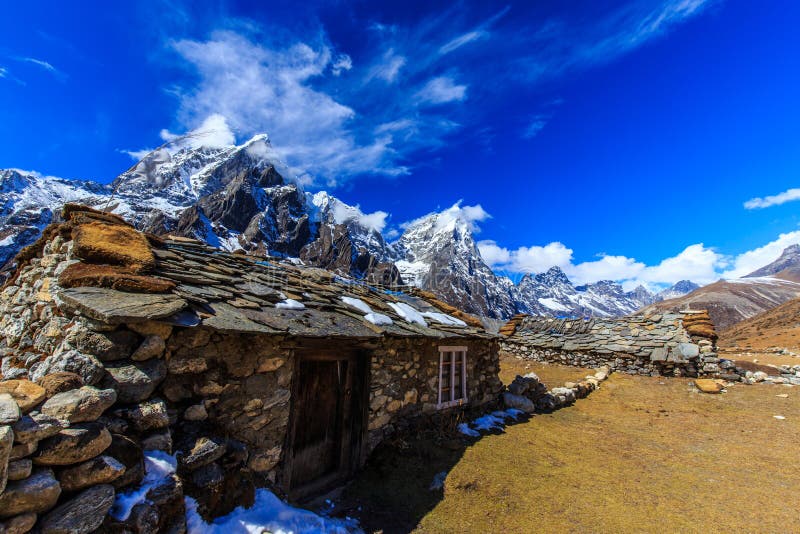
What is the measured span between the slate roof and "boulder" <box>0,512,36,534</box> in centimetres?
150

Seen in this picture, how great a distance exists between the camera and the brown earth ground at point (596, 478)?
5039 millimetres

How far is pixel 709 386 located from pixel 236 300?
16245mm

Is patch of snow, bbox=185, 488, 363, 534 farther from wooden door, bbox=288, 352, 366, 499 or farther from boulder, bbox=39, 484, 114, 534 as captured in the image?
wooden door, bbox=288, 352, 366, 499

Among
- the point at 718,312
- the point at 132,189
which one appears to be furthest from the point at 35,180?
the point at 718,312

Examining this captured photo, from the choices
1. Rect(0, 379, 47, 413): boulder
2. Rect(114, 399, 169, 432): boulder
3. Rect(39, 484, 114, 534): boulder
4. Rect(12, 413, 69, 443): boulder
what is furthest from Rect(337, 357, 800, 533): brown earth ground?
Rect(0, 379, 47, 413): boulder

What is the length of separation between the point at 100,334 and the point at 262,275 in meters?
3.95

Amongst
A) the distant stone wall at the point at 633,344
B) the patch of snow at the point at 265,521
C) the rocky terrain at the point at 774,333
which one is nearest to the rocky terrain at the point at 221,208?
the distant stone wall at the point at 633,344

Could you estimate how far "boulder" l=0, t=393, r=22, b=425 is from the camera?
2.09 metres

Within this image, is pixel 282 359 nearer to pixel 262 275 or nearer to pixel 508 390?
pixel 262 275

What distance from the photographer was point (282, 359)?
200 inches

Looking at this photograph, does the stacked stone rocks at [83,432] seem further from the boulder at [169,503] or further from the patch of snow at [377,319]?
the patch of snow at [377,319]

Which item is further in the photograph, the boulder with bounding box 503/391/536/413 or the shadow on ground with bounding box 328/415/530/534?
the boulder with bounding box 503/391/536/413

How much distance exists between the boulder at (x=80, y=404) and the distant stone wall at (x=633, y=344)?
18.6 metres

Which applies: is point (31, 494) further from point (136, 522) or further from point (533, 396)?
point (533, 396)
